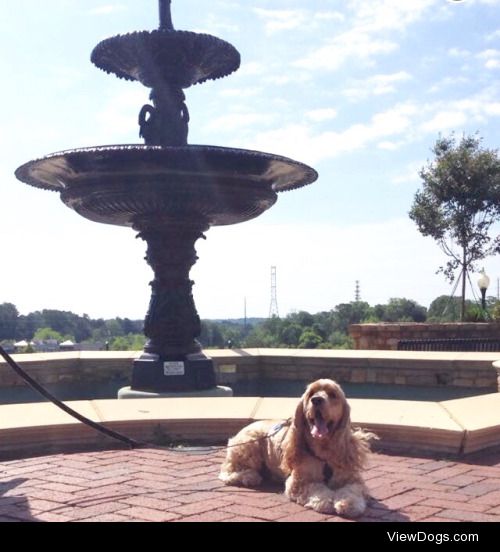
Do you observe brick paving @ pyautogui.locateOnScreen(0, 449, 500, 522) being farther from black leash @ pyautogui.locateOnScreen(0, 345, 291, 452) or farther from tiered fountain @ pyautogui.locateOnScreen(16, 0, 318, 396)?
tiered fountain @ pyautogui.locateOnScreen(16, 0, 318, 396)

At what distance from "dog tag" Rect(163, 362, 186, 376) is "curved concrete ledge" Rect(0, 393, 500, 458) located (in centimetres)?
171

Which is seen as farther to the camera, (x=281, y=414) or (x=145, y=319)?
(x=145, y=319)

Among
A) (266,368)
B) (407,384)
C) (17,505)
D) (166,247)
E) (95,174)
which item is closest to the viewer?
(17,505)

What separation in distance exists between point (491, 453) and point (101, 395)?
600cm

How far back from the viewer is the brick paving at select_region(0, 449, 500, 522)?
4.15 metres

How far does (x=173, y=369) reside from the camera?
8.78 metres

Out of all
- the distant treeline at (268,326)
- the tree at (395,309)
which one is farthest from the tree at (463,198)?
the tree at (395,309)

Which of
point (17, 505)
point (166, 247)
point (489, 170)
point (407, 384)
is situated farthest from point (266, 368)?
point (489, 170)

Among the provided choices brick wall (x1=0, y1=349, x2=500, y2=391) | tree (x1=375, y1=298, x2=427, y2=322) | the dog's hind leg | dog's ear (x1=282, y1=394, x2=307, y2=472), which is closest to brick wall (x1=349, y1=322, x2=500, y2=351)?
brick wall (x1=0, y1=349, x2=500, y2=391)

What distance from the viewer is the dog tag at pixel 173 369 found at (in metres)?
8.77

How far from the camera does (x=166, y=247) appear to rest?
8984mm

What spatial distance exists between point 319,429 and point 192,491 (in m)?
0.94

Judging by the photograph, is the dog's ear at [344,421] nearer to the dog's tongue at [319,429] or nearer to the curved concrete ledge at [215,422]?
the dog's tongue at [319,429]
